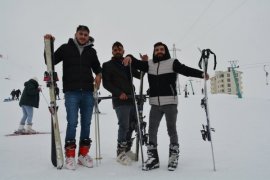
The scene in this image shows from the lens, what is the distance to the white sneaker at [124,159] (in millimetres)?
4797

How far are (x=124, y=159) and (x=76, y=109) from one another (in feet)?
3.80

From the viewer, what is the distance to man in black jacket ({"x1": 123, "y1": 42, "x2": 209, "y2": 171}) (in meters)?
4.55

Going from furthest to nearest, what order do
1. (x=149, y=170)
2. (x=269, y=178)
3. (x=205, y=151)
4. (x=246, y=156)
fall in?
(x=205, y=151) → (x=246, y=156) → (x=149, y=170) → (x=269, y=178)

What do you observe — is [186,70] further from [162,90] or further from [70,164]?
[70,164]

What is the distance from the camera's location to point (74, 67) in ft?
15.3

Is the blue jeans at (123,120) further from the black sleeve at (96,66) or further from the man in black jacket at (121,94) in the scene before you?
the black sleeve at (96,66)

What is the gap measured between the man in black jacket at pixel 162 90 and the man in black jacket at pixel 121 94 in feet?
1.28

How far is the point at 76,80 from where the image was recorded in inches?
182

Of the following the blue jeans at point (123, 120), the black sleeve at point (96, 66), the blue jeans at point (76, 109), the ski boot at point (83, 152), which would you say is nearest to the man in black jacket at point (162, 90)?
the blue jeans at point (123, 120)

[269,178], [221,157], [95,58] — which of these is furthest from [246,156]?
[95,58]

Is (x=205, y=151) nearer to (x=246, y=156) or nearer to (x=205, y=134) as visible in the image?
(x=246, y=156)

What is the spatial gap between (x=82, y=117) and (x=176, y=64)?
69.5 inches

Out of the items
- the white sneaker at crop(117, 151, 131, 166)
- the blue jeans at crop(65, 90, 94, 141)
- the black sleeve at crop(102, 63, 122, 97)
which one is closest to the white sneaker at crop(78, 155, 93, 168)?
the blue jeans at crop(65, 90, 94, 141)

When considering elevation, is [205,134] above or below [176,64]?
below
